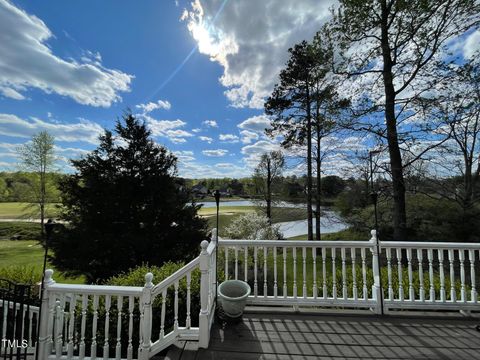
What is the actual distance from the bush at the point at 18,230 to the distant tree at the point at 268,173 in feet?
56.2

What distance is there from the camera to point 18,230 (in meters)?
19.4

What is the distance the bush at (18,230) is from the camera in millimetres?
18344

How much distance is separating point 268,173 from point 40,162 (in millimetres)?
14886

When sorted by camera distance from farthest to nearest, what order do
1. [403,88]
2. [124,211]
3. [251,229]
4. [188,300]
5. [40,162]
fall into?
[40,162] → [251,229] → [124,211] → [403,88] → [188,300]

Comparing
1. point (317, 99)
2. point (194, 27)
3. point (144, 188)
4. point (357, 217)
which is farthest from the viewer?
point (357, 217)

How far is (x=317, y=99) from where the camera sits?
9969 mm

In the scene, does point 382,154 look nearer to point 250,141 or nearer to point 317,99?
point 317,99

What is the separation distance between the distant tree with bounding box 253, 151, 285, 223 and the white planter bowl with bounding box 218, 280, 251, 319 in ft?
38.5

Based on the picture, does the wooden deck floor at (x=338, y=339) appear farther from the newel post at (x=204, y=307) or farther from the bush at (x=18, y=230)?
the bush at (x=18, y=230)

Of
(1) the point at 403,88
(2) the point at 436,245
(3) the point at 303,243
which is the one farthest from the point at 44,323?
(1) the point at 403,88

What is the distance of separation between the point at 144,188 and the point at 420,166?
30.5ft

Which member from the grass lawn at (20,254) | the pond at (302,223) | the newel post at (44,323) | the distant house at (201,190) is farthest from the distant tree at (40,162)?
the newel post at (44,323)

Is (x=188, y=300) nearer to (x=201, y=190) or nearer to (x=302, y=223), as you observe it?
(x=201, y=190)

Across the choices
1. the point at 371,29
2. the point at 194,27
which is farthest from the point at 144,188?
the point at 371,29
